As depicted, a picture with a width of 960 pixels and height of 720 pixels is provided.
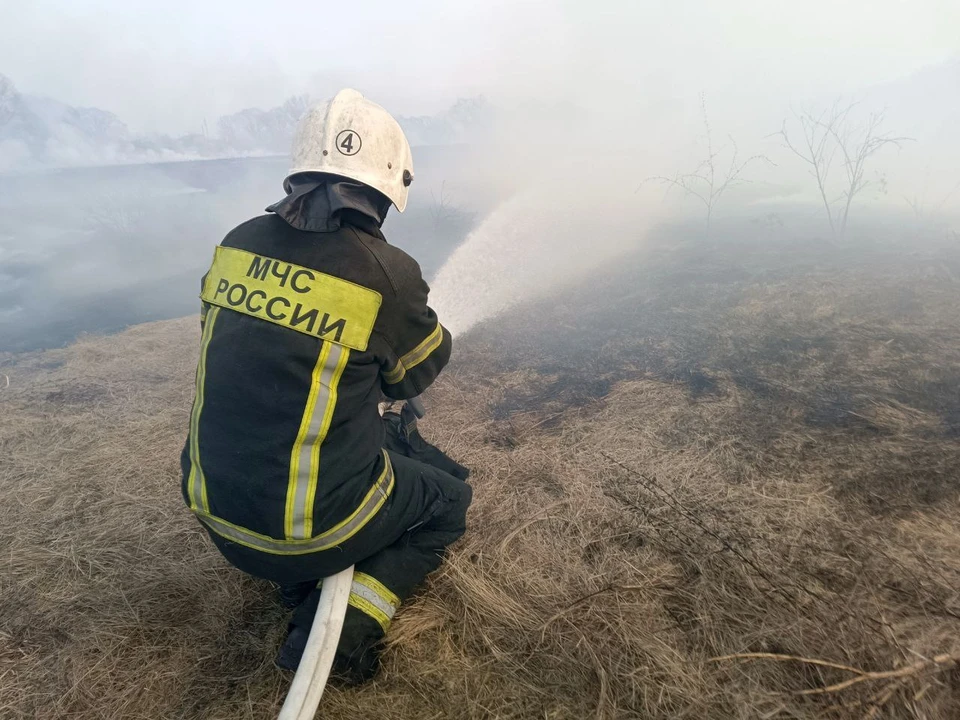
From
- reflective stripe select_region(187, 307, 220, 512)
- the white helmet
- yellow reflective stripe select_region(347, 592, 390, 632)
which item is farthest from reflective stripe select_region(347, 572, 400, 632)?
the white helmet

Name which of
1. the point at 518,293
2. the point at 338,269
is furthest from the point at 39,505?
the point at 518,293

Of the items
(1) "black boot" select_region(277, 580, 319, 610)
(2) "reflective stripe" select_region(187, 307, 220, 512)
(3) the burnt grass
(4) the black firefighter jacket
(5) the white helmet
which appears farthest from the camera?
(3) the burnt grass

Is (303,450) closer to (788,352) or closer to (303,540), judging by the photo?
(303,540)

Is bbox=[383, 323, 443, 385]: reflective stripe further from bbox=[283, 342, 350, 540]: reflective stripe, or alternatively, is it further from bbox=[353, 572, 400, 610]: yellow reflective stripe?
bbox=[353, 572, 400, 610]: yellow reflective stripe

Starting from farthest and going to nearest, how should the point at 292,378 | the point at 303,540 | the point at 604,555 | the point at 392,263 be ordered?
the point at 604,555 < the point at 392,263 < the point at 303,540 < the point at 292,378

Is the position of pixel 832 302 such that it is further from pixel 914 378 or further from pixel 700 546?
pixel 700 546

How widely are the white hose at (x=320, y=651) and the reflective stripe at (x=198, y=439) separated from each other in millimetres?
620

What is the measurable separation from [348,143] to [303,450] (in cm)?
136

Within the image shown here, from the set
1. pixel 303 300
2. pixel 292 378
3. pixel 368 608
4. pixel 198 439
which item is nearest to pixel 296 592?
pixel 368 608

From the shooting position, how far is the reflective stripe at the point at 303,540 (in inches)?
81.3

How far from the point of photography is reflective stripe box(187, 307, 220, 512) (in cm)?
208

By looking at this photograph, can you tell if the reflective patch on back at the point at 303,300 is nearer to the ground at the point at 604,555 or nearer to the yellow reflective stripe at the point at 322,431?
the yellow reflective stripe at the point at 322,431

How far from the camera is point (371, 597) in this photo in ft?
7.76

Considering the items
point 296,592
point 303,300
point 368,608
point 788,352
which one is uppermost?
point 303,300
